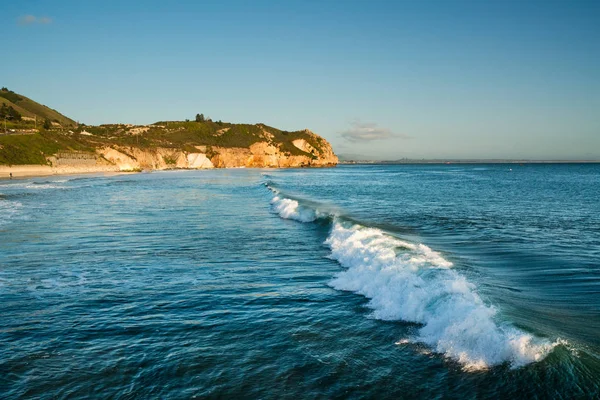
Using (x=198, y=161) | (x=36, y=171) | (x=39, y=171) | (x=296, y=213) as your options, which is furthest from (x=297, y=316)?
(x=198, y=161)

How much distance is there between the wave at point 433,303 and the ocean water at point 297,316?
4cm

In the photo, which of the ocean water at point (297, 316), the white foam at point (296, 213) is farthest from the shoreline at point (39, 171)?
the ocean water at point (297, 316)

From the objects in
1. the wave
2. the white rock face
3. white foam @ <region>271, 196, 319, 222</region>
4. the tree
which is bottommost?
white foam @ <region>271, 196, 319, 222</region>

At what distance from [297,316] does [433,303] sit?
10.1 ft

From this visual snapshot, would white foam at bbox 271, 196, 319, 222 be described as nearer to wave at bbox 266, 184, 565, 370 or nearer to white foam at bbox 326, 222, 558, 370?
wave at bbox 266, 184, 565, 370

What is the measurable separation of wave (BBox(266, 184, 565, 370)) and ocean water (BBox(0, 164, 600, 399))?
43 mm

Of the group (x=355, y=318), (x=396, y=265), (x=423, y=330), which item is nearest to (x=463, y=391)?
(x=423, y=330)

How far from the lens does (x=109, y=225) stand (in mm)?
24922

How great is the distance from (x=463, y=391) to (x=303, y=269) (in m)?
9.06

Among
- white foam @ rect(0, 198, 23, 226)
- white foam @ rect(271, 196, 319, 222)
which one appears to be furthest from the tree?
white foam @ rect(271, 196, 319, 222)

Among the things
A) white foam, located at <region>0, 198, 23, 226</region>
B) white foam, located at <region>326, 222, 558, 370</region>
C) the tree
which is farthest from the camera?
the tree

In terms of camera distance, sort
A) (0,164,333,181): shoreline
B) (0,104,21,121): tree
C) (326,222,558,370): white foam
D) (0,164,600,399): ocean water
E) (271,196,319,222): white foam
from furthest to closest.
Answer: (0,104,21,121): tree
(0,164,333,181): shoreline
(271,196,319,222): white foam
(326,222,558,370): white foam
(0,164,600,399): ocean water

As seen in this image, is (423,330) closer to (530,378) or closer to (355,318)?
(355,318)

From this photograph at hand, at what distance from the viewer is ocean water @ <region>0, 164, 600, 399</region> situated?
6875 millimetres
